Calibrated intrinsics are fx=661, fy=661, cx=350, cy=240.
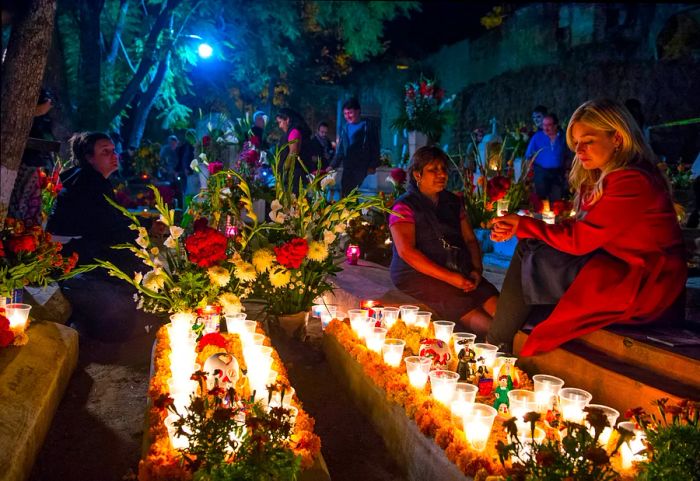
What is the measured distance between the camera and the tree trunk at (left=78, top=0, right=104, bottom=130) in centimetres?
1445

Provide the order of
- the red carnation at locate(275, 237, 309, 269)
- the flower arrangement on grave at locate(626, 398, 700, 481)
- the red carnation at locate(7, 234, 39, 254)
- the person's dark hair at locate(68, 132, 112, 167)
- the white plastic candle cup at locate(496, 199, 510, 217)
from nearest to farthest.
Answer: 1. the flower arrangement on grave at locate(626, 398, 700, 481)
2. the red carnation at locate(7, 234, 39, 254)
3. the red carnation at locate(275, 237, 309, 269)
4. the person's dark hair at locate(68, 132, 112, 167)
5. the white plastic candle cup at locate(496, 199, 510, 217)

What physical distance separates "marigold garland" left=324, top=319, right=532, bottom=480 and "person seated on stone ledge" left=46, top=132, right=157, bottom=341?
177cm

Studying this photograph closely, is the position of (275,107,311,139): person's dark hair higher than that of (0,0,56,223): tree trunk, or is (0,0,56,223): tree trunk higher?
(0,0,56,223): tree trunk

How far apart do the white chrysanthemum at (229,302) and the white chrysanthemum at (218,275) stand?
101 mm

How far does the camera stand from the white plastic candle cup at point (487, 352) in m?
3.61

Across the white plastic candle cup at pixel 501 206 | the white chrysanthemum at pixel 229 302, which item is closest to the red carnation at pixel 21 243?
the white chrysanthemum at pixel 229 302

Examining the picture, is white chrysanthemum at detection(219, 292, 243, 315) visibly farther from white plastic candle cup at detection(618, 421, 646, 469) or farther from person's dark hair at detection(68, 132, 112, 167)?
Answer: white plastic candle cup at detection(618, 421, 646, 469)

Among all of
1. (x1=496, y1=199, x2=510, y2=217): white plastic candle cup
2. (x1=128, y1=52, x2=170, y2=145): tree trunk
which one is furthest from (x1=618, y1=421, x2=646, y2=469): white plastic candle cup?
(x1=128, y1=52, x2=170, y2=145): tree trunk

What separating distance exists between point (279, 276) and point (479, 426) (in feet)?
7.15

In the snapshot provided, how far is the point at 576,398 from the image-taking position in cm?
293

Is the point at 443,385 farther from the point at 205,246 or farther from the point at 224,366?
the point at 205,246

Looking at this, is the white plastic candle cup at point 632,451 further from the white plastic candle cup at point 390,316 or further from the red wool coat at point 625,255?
the white plastic candle cup at point 390,316

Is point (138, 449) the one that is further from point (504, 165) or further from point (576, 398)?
point (504, 165)

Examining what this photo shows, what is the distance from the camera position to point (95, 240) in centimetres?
543
